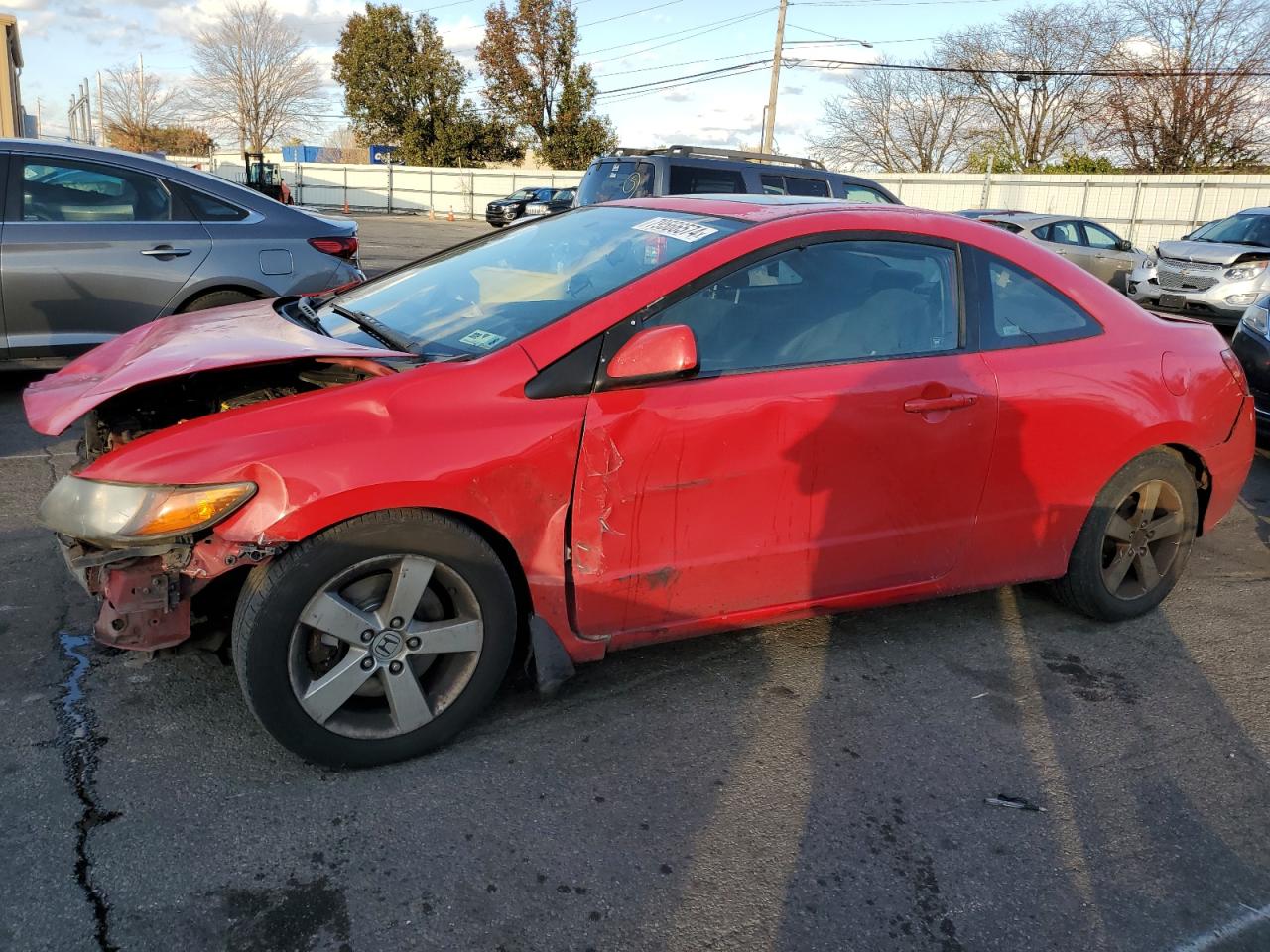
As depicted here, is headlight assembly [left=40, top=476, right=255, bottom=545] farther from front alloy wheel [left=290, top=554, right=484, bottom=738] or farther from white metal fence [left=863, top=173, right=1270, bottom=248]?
white metal fence [left=863, top=173, right=1270, bottom=248]

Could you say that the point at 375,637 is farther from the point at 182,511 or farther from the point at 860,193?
the point at 860,193

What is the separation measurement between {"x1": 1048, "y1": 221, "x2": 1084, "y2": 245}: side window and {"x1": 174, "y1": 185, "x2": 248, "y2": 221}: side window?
1392cm

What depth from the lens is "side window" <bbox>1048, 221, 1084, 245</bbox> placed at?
16.5 meters

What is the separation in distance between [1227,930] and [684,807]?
52.9 inches

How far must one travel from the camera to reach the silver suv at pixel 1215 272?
42.9 ft

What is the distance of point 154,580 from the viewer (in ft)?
8.46

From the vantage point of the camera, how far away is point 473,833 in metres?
2.55

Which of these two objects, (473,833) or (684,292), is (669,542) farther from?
(473,833)

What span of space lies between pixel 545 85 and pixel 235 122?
23.6 m

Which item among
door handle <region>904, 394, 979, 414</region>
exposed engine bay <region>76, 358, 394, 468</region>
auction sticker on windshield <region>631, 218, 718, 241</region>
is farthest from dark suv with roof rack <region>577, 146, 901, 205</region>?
exposed engine bay <region>76, 358, 394, 468</region>

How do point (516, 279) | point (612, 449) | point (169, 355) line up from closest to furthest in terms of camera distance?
1. point (612, 449)
2. point (169, 355)
3. point (516, 279)

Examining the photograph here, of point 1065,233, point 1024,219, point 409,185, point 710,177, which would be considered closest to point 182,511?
point 710,177

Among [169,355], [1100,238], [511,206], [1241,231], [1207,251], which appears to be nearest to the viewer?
[169,355]

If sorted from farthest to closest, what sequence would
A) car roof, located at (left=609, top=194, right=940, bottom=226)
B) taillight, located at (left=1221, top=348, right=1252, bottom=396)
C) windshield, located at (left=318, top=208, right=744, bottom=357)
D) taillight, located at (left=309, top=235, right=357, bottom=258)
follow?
taillight, located at (left=309, top=235, right=357, bottom=258) < taillight, located at (left=1221, top=348, right=1252, bottom=396) < car roof, located at (left=609, top=194, right=940, bottom=226) < windshield, located at (left=318, top=208, right=744, bottom=357)
